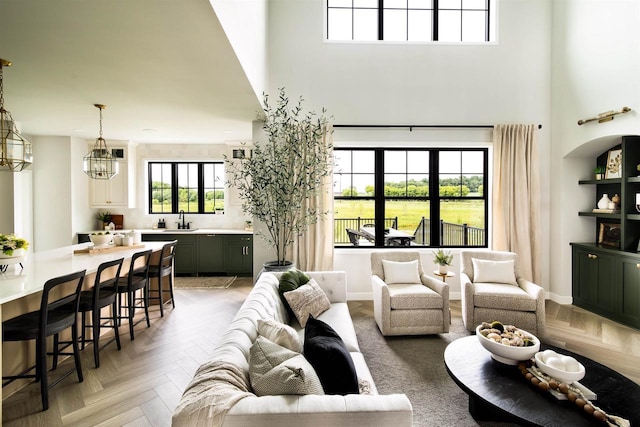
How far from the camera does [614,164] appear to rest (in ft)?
14.4

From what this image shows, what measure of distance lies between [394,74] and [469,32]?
1467 mm

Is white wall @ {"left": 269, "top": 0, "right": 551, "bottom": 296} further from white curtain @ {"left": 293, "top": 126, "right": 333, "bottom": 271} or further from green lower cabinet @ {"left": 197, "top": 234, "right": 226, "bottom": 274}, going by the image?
green lower cabinet @ {"left": 197, "top": 234, "right": 226, "bottom": 274}

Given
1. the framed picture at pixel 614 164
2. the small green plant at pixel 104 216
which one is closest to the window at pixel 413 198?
the framed picture at pixel 614 164

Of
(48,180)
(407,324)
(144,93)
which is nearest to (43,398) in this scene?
(144,93)

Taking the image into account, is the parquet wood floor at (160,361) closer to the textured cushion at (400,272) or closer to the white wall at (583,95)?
the textured cushion at (400,272)

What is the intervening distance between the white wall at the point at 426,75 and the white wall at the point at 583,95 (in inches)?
7.1

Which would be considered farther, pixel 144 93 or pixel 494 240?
pixel 494 240

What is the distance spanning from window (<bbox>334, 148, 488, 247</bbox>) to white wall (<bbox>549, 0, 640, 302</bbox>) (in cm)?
104

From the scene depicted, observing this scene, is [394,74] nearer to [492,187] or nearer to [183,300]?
[492,187]

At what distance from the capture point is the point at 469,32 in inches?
204

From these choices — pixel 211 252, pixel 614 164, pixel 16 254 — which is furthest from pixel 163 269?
pixel 614 164

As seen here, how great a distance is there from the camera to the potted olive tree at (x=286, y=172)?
A: 4.38 m

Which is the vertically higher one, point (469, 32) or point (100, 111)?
point (469, 32)

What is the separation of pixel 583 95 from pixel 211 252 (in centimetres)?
649
